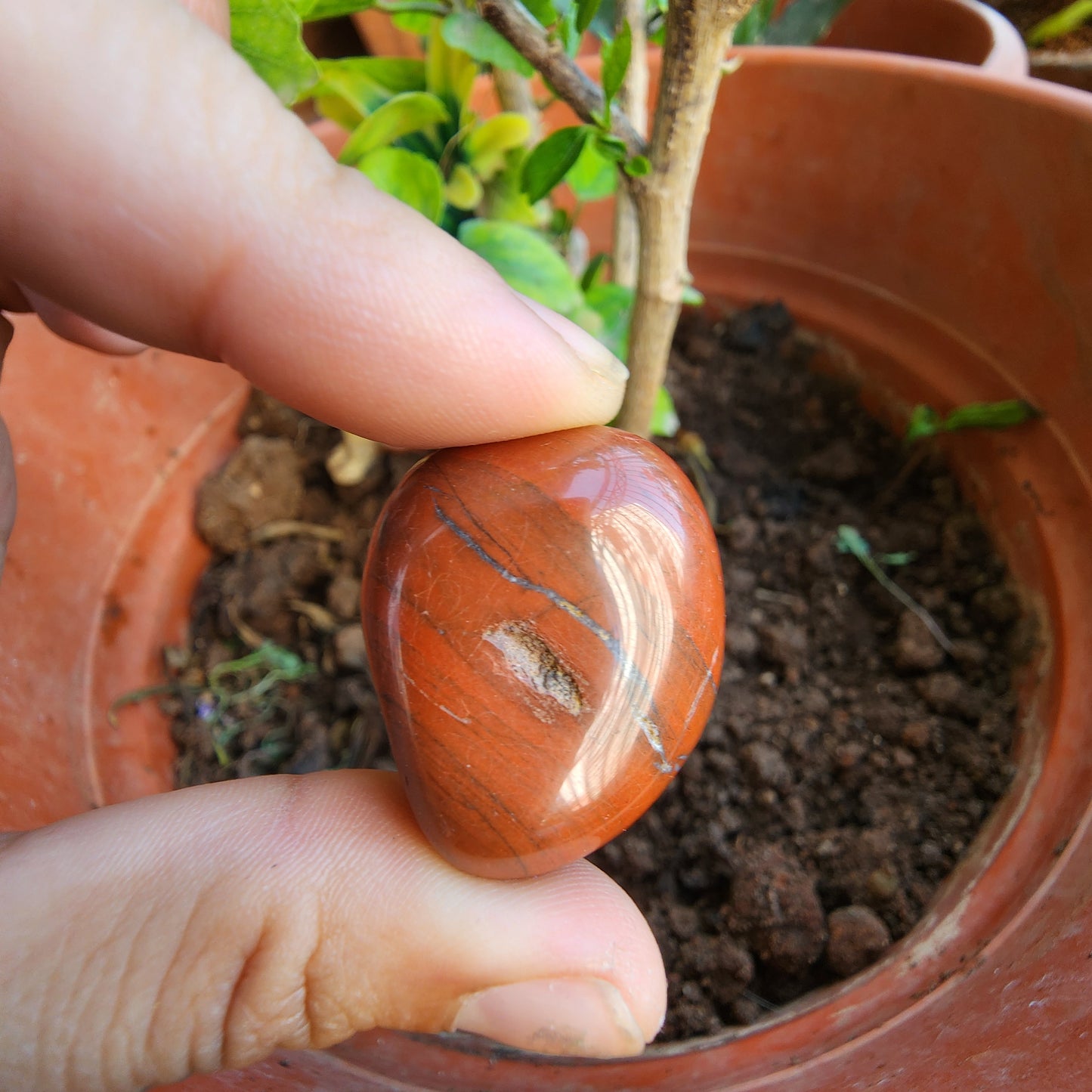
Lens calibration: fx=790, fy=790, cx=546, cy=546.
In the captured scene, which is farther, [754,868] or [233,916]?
[754,868]

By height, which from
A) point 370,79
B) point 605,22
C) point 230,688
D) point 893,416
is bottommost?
point 230,688

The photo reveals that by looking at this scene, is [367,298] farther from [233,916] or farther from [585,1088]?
[585,1088]

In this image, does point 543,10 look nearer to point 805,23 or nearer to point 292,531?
point 292,531

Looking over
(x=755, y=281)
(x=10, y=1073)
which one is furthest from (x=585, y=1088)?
(x=755, y=281)

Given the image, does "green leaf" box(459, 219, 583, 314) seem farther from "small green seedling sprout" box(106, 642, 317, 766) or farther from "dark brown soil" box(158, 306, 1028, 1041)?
"small green seedling sprout" box(106, 642, 317, 766)

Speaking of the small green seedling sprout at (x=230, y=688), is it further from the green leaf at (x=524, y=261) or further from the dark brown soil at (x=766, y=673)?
the green leaf at (x=524, y=261)

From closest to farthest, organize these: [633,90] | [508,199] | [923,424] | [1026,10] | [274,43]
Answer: [274,43] < [633,90] < [508,199] < [923,424] < [1026,10]

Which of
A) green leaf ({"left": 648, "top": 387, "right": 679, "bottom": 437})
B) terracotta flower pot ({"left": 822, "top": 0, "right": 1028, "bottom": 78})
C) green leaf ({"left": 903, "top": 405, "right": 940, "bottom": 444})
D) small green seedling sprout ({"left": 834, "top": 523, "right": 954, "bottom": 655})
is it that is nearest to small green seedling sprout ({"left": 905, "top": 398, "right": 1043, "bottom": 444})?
green leaf ({"left": 903, "top": 405, "right": 940, "bottom": 444})

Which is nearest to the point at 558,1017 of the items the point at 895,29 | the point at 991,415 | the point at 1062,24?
the point at 991,415

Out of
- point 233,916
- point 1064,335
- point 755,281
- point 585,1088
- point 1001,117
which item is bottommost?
point 585,1088
